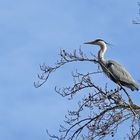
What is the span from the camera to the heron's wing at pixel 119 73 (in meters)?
16.2

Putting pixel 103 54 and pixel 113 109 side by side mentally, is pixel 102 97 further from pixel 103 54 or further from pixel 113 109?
pixel 103 54

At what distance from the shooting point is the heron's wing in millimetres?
16234

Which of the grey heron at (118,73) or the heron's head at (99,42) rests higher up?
the heron's head at (99,42)

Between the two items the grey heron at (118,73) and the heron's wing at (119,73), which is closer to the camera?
the grey heron at (118,73)

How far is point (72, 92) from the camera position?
39.7 feet

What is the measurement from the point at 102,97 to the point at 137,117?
0.83m

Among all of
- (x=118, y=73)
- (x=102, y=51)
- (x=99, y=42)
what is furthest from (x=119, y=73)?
(x=99, y=42)

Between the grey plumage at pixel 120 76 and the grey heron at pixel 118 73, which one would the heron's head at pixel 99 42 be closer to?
the grey heron at pixel 118 73

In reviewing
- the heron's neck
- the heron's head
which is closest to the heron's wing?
the heron's neck

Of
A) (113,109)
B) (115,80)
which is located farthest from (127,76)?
(113,109)

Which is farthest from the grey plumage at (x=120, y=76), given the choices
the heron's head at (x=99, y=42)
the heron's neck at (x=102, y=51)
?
the heron's head at (x=99, y=42)

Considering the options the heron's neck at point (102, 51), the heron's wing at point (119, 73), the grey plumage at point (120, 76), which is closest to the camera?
the grey plumage at point (120, 76)

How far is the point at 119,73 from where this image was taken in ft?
53.9

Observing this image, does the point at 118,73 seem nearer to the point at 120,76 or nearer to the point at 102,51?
the point at 120,76
